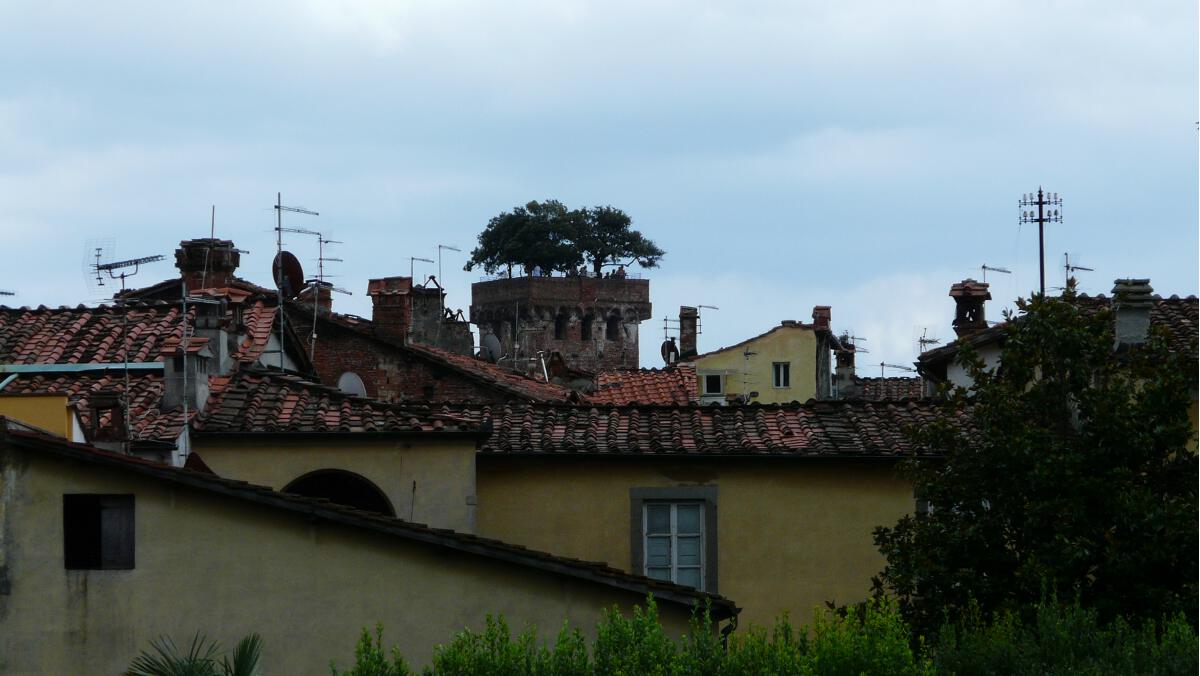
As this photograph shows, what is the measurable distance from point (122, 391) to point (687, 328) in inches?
1420

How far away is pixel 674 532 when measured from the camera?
2347cm

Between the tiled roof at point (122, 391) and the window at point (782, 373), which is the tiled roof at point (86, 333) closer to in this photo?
the tiled roof at point (122, 391)

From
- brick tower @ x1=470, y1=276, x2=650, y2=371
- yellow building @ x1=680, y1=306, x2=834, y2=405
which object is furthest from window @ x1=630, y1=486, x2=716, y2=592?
brick tower @ x1=470, y1=276, x2=650, y2=371

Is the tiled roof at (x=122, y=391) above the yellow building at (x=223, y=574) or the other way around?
above

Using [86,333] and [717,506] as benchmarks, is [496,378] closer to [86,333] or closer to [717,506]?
[86,333]

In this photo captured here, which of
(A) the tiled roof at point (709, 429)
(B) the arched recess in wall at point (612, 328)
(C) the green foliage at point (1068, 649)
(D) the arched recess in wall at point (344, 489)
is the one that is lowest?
(C) the green foliage at point (1068, 649)

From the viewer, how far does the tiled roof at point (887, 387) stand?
51125 millimetres

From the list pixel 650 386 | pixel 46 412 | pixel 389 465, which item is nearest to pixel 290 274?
pixel 389 465

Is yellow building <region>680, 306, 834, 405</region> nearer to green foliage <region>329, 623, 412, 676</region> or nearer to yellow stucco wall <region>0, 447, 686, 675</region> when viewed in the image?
yellow stucco wall <region>0, 447, 686, 675</region>

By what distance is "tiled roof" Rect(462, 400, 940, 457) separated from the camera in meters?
23.3

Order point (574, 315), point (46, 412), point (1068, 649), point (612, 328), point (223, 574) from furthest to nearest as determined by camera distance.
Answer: point (612, 328)
point (574, 315)
point (46, 412)
point (223, 574)
point (1068, 649)

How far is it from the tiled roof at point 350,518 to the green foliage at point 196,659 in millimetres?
1116

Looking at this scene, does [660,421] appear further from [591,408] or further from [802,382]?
[802,382]

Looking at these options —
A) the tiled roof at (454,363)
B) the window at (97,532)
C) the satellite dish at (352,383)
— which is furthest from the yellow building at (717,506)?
the satellite dish at (352,383)
